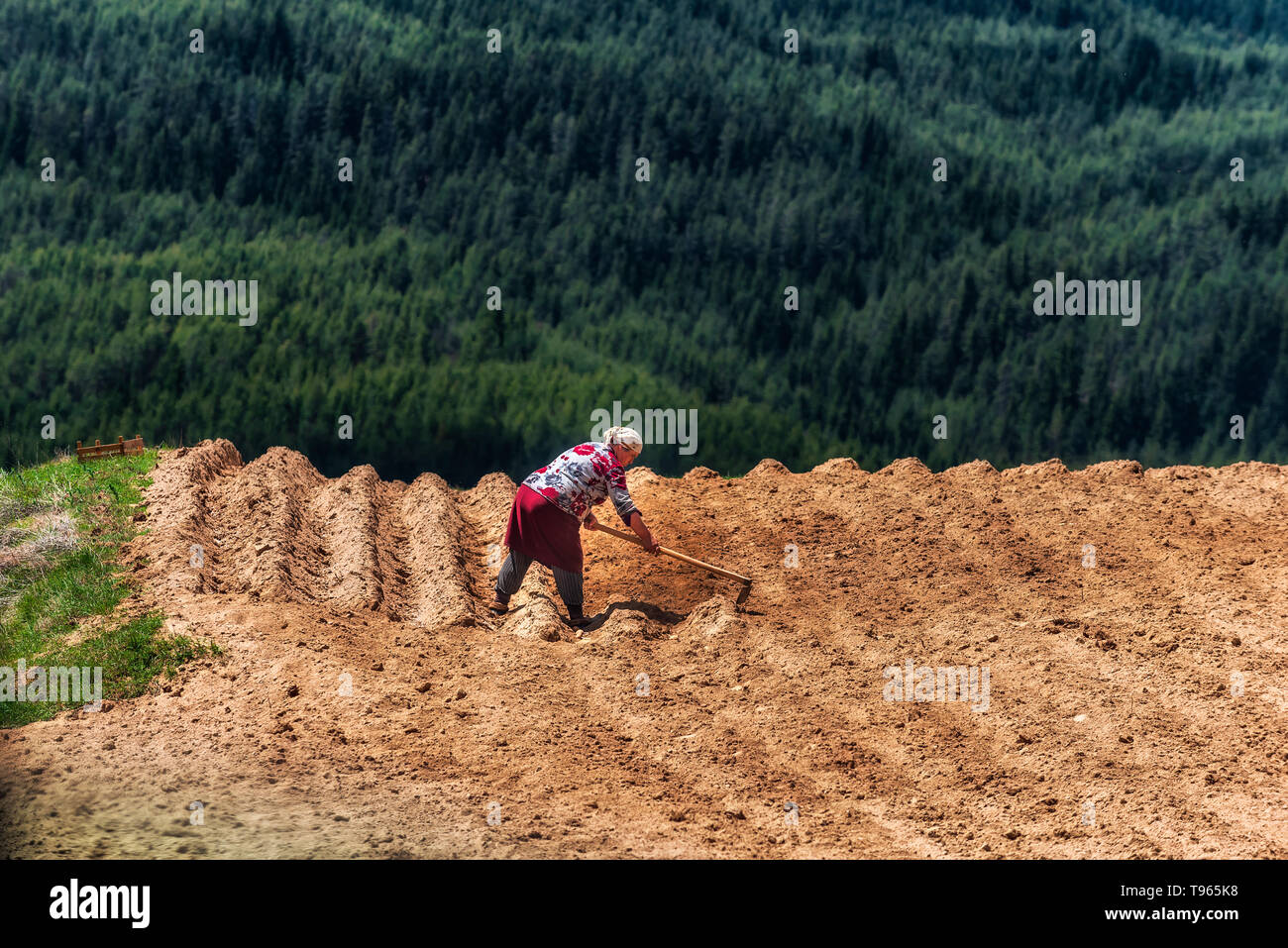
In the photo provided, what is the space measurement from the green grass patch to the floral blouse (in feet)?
8.07

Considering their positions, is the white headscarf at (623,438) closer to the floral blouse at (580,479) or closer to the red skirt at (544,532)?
the floral blouse at (580,479)

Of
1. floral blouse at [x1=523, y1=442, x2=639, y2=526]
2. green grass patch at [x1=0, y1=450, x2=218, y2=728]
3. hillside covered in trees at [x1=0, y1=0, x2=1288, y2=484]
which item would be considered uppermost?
floral blouse at [x1=523, y1=442, x2=639, y2=526]

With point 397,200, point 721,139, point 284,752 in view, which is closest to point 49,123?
point 397,200

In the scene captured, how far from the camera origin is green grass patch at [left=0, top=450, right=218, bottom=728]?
6.98 metres

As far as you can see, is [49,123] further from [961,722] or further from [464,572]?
[961,722]

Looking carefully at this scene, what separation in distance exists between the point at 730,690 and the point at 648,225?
3614 centimetres

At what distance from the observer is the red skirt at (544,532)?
800 cm

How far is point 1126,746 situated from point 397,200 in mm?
39674

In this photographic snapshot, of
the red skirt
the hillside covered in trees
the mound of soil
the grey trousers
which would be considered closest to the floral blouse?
the red skirt

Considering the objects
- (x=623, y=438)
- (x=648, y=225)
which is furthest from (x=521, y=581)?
(x=648, y=225)

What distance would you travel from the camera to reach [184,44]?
44.6m

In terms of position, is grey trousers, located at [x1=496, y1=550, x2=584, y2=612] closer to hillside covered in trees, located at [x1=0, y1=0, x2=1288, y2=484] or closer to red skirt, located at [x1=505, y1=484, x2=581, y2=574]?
red skirt, located at [x1=505, y1=484, x2=581, y2=574]

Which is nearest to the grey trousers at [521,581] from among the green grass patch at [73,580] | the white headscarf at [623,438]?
the white headscarf at [623,438]

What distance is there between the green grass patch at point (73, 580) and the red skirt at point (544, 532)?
2208 millimetres
